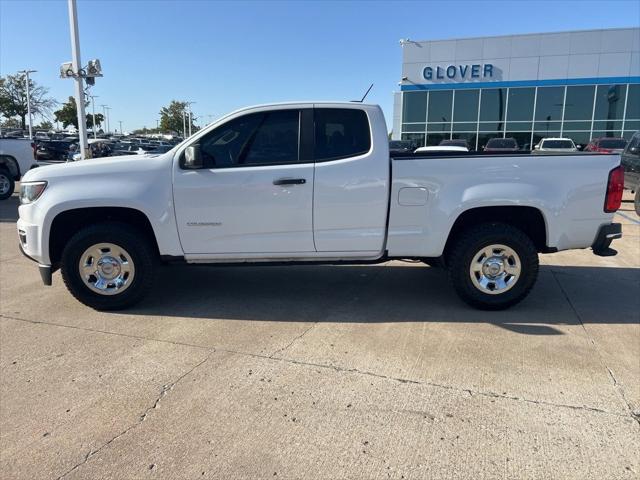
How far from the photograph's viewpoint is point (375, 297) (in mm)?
5285

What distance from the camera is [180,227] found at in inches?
183

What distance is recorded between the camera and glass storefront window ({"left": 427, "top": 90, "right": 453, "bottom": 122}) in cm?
3203

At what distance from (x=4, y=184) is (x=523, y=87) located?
94.7 ft

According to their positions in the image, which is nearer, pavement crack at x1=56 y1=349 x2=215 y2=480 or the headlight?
pavement crack at x1=56 y1=349 x2=215 y2=480

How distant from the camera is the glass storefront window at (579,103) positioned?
2980cm

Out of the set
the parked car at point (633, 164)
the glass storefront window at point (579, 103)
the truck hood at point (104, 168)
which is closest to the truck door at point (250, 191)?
the truck hood at point (104, 168)

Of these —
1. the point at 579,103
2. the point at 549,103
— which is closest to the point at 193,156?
the point at 549,103

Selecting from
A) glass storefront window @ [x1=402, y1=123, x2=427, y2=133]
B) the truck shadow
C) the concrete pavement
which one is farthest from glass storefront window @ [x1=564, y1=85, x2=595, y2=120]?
the concrete pavement

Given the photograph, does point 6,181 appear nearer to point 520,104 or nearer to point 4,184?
point 4,184

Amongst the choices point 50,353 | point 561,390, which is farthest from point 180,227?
point 561,390

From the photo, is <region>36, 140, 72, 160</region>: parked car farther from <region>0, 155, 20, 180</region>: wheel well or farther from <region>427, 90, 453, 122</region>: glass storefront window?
<region>427, 90, 453, 122</region>: glass storefront window

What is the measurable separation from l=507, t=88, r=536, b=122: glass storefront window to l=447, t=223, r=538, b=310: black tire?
2939 cm

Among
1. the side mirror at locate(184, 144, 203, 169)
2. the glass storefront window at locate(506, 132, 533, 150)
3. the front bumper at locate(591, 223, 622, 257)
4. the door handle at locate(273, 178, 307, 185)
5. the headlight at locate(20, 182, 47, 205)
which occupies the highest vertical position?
the glass storefront window at locate(506, 132, 533, 150)

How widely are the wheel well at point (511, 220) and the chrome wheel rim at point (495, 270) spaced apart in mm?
313
